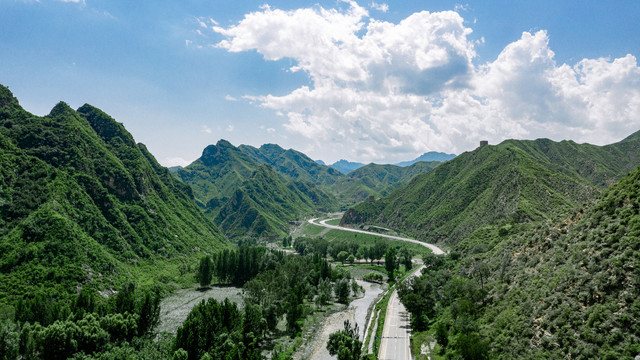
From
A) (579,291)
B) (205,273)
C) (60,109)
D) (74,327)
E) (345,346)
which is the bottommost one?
(345,346)

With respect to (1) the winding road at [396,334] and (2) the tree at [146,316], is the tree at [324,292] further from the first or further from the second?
(2) the tree at [146,316]

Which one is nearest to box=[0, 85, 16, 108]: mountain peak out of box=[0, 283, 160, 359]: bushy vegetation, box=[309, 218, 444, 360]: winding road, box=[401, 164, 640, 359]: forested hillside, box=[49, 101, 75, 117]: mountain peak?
box=[49, 101, 75, 117]: mountain peak

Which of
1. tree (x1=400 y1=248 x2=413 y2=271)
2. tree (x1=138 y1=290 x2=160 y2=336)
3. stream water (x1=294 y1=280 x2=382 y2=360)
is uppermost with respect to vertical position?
tree (x1=400 y1=248 x2=413 y2=271)

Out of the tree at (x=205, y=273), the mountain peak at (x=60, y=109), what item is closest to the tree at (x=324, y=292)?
the tree at (x=205, y=273)

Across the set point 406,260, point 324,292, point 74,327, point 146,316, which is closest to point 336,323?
point 324,292

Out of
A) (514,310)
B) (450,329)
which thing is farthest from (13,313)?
(514,310)

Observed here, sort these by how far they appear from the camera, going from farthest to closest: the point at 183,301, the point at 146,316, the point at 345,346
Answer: the point at 183,301
the point at 146,316
the point at 345,346

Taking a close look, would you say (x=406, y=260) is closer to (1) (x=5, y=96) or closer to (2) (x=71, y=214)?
(2) (x=71, y=214)

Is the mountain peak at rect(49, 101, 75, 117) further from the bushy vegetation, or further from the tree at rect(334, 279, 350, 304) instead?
the tree at rect(334, 279, 350, 304)

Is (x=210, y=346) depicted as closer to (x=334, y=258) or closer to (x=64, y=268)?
(x=64, y=268)
